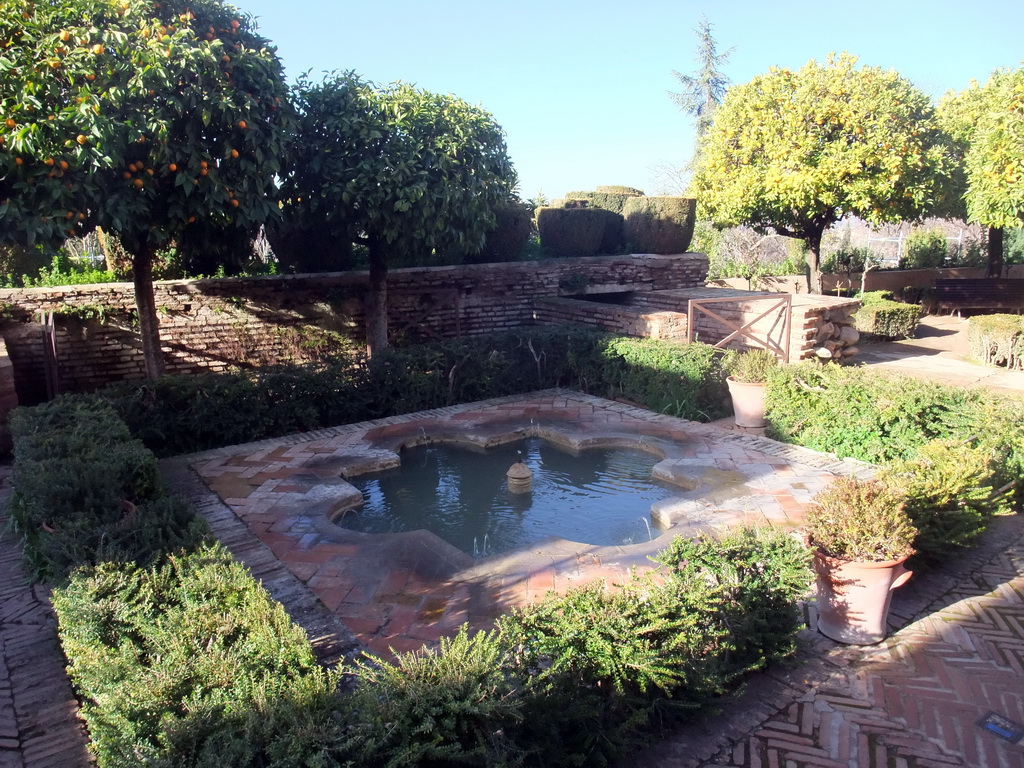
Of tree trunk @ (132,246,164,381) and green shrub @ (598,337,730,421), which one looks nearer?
tree trunk @ (132,246,164,381)

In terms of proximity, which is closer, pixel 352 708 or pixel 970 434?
pixel 352 708

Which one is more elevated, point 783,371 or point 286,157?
point 286,157

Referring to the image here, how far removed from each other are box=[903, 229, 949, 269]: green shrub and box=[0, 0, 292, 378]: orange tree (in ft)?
63.4

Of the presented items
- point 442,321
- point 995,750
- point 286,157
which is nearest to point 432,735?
point 995,750

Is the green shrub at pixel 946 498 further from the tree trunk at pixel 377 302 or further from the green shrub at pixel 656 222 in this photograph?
the green shrub at pixel 656 222

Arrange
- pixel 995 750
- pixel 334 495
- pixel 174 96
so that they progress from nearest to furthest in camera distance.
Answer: pixel 995 750, pixel 334 495, pixel 174 96

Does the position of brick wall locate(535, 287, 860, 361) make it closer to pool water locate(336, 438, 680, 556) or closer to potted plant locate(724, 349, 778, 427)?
potted plant locate(724, 349, 778, 427)

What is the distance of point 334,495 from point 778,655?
3.66m

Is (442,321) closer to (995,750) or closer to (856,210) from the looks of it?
(856,210)

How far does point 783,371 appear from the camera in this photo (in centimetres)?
733

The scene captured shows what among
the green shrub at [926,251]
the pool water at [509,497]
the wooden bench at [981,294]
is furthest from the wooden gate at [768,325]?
the green shrub at [926,251]

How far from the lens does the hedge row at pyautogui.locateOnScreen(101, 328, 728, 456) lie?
7.20 m

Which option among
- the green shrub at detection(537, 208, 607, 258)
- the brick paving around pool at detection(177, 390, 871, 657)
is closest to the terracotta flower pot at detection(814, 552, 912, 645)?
the brick paving around pool at detection(177, 390, 871, 657)

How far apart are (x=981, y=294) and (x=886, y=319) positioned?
4778 millimetres
